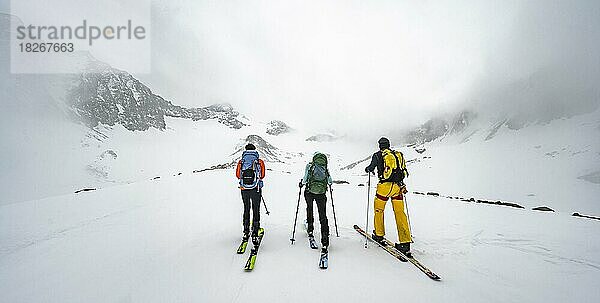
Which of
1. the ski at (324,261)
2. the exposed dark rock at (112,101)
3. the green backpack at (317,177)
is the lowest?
the ski at (324,261)

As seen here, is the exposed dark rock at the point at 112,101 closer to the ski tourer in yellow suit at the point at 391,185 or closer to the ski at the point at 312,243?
the ski at the point at 312,243

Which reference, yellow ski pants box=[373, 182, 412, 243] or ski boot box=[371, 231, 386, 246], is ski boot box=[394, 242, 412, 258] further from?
ski boot box=[371, 231, 386, 246]

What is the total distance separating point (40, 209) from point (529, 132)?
71431 mm

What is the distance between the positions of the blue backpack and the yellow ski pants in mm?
3392

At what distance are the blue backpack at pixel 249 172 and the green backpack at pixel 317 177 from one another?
1455 millimetres

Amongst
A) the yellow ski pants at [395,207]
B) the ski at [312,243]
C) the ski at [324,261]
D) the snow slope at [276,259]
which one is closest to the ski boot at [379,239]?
the yellow ski pants at [395,207]

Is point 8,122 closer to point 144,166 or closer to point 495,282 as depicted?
point 144,166

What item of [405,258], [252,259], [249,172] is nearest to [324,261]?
[252,259]

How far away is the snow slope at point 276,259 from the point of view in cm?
535

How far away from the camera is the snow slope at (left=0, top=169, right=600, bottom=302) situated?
535 cm

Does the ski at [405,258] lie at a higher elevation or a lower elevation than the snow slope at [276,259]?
higher

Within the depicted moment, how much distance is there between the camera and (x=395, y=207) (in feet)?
24.6

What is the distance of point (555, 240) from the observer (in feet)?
26.6

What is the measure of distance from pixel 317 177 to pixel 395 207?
2.24m
